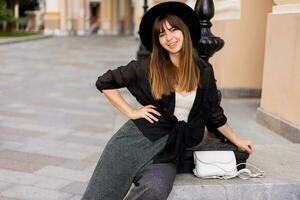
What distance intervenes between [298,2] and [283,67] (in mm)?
742

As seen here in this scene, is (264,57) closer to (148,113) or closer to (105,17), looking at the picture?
(148,113)

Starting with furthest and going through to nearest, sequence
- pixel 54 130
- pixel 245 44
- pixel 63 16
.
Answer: pixel 63 16 → pixel 245 44 → pixel 54 130

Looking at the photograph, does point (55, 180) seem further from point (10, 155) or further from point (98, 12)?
point (98, 12)

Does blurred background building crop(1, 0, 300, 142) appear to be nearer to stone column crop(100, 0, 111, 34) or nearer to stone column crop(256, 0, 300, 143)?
stone column crop(256, 0, 300, 143)

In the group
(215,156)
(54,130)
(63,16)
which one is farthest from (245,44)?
(63,16)

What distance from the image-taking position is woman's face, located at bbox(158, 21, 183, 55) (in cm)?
315

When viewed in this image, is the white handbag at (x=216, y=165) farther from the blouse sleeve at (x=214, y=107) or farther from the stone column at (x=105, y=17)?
the stone column at (x=105, y=17)

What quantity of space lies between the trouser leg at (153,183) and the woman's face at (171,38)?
746mm

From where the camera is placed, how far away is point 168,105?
10.5 feet

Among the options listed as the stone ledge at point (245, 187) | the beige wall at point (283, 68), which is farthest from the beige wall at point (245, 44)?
the stone ledge at point (245, 187)

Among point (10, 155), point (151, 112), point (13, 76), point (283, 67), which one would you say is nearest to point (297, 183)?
point (151, 112)

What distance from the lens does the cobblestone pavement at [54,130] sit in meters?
4.46

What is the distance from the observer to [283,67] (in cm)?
568

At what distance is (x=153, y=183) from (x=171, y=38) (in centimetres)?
91
